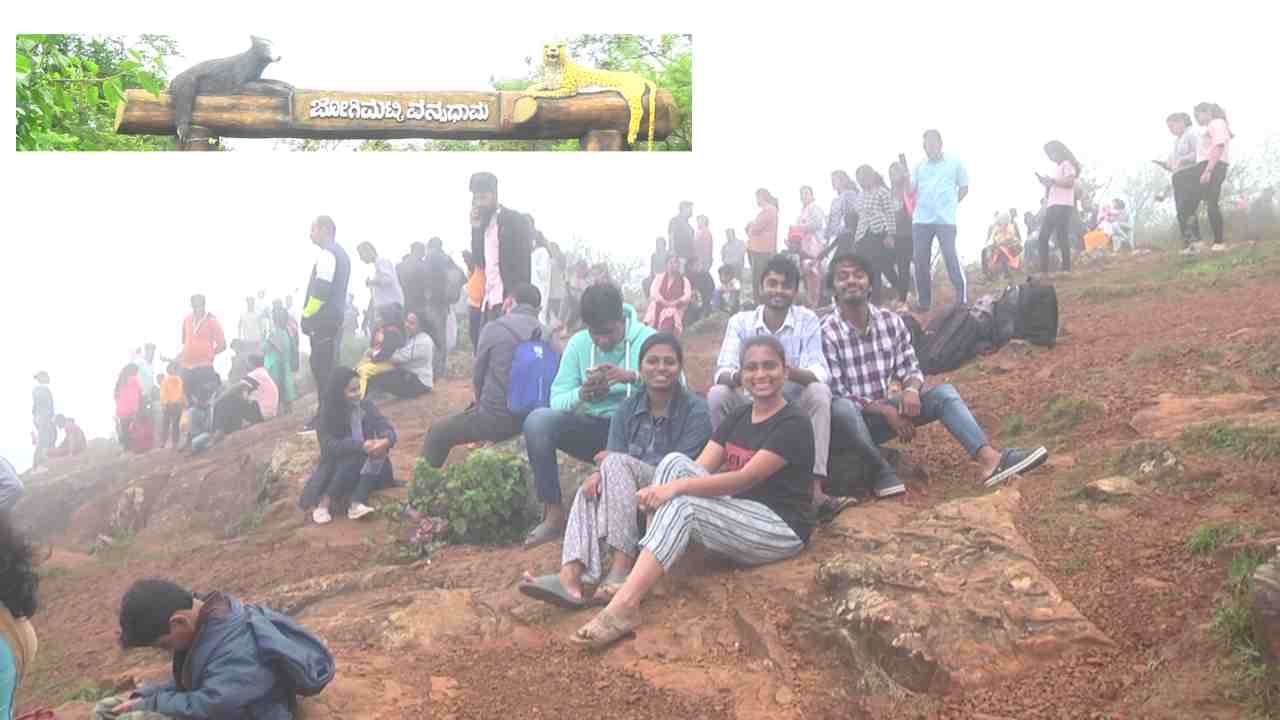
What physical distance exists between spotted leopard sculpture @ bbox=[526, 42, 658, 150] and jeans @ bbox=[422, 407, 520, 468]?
1.51m

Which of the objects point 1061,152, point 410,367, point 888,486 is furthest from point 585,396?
point 1061,152

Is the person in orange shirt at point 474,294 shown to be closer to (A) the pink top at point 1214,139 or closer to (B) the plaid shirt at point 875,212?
(B) the plaid shirt at point 875,212

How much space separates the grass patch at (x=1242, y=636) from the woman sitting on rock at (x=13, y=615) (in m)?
3.87

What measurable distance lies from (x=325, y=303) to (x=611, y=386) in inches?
66.0

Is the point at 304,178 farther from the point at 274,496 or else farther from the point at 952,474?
the point at 952,474

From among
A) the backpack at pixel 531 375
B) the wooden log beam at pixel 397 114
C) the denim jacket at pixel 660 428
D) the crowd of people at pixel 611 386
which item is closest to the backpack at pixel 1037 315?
the crowd of people at pixel 611 386

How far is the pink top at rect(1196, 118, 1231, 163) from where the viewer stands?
5418 millimetres

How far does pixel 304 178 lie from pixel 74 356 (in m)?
1.45

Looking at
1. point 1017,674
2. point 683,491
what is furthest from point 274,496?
point 1017,674

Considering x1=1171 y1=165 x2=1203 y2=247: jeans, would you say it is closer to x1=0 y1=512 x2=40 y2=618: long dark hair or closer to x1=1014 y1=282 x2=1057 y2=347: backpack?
x1=1014 y1=282 x2=1057 y2=347: backpack

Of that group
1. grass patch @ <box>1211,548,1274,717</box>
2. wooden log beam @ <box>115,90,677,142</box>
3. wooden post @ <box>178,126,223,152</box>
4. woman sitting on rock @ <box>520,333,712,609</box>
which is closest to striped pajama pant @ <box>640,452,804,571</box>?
woman sitting on rock @ <box>520,333,712,609</box>

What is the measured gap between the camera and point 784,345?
204 inches

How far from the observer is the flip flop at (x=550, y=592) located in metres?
4.56

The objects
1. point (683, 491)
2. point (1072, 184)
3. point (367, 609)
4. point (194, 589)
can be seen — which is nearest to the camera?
point (683, 491)
